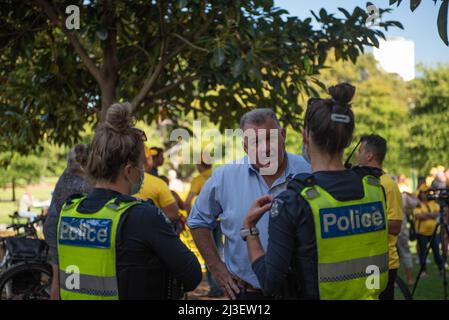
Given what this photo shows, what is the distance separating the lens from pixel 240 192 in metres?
4.32

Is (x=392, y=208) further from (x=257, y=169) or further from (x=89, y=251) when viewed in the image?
(x=89, y=251)

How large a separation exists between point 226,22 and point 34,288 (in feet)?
11.6

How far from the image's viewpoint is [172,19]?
8.59m

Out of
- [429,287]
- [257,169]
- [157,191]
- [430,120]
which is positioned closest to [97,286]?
[257,169]

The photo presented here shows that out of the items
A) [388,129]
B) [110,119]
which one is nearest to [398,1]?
[110,119]

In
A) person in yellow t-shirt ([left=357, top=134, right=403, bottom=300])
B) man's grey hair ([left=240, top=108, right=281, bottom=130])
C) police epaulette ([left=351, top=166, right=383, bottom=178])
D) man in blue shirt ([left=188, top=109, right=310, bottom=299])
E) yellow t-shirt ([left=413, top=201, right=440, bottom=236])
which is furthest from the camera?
yellow t-shirt ([left=413, top=201, right=440, bottom=236])

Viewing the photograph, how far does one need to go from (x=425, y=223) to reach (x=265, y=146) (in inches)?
366

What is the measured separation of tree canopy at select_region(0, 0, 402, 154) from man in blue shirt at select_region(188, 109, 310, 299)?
2.92 m

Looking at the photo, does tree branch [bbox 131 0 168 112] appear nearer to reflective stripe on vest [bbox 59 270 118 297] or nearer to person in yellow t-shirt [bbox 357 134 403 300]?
person in yellow t-shirt [bbox 357 134 403 300]

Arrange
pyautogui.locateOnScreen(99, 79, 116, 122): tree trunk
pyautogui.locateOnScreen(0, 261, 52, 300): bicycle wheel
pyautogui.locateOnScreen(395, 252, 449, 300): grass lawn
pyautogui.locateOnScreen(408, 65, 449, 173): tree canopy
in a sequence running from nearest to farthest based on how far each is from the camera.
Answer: pyautogui.locateOnScreen(0, 261, 52, 300): bicycle wheel < pyautogui.locateOnScreen(99, 79, 116, 122): tree trunk < pyautogui.locateOnScreen(395, 252, 449, 300): grass lawn < pyautogui.locateOnScreen(408, 65, 449, 173): tree canopy

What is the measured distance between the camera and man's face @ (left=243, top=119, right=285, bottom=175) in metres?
4.28

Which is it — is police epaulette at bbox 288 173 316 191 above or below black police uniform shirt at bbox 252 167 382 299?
above

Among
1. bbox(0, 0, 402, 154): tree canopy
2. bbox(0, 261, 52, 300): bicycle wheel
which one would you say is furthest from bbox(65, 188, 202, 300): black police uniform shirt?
bbox(0, 261, 52, 300): bicycle wheel
